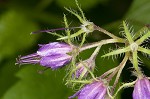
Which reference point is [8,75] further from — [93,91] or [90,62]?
[93,91]

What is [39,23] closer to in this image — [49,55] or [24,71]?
[24,71]

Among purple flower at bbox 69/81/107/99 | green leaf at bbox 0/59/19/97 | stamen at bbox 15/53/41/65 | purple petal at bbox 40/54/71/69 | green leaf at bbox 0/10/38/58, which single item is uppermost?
green leaf at bbox 0/10/38/58

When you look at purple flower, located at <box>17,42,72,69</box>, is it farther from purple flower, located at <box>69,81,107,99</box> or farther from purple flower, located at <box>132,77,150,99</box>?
purple flower, located at <box>132,77,150,99</box>

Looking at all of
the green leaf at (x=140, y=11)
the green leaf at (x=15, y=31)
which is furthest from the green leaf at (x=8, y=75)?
the green leaf at (x=140, y=11)

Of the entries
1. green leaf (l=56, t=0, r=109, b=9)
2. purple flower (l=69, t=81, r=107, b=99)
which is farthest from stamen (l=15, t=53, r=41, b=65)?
green leaf (l=56, t=0, r=109, b=9)

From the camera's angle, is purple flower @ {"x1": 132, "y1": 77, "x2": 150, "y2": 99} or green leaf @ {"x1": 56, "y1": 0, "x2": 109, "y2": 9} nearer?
purple flower @ {"x1": 132, "y1": 77, "x2": 150, "y2": 99}

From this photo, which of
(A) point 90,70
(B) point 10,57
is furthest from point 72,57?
(B) point 10,57

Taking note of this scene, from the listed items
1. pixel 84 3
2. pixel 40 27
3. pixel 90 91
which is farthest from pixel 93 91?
pixel 40 27
